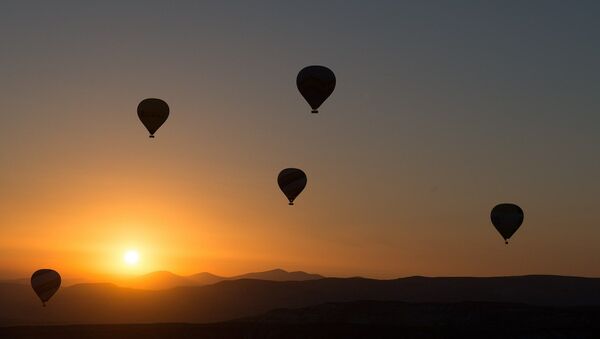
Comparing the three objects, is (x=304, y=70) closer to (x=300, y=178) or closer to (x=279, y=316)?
(x=300, y=178)

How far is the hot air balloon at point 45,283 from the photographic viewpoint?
7469 cm

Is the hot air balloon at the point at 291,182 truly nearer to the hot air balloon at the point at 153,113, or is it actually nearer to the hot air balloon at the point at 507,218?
the hot air balloon at the point at 153,113

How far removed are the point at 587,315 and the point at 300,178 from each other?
117ft

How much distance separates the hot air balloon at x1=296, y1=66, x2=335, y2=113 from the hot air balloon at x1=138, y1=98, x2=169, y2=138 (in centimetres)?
1058

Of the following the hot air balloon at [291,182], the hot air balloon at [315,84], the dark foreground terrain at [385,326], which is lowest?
the dark foreground terrain at [385,326]

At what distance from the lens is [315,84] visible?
60.9 metres

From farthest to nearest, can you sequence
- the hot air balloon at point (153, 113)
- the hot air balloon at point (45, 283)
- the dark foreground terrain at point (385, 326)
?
1. the dark foreground terrain at point (385, 326)
2. the hot air balloon at point (45, 283)
3. the hot air balloon at point (153, 113)

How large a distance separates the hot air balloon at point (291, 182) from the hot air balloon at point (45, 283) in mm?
21878

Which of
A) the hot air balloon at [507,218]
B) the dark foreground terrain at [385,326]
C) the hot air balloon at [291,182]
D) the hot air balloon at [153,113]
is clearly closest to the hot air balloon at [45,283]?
the dark foreground terrain at [385,326]

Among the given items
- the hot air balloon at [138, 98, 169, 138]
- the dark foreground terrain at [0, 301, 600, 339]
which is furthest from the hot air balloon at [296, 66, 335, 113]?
the dark foreground terrain at [0, 301, 600, 339]

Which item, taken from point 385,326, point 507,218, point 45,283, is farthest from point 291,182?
point 45,283

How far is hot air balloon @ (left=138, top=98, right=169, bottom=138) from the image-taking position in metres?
65.2

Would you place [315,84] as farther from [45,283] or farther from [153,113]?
[45,283]

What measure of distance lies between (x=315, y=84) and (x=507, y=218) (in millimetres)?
18048
